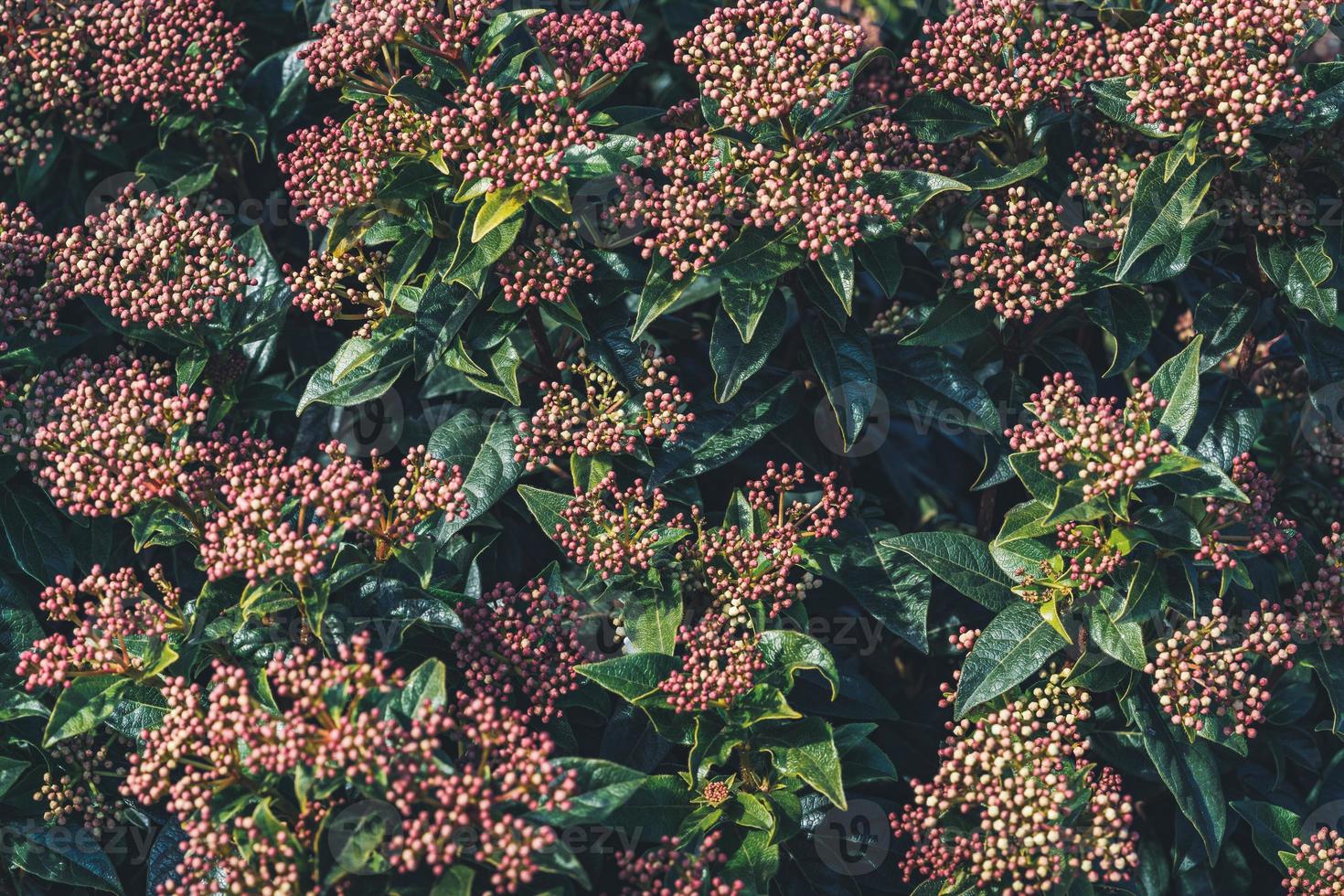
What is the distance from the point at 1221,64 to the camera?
202 inches

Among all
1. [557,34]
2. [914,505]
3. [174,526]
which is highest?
[557,34]

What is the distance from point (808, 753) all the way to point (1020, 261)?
6.83 ft

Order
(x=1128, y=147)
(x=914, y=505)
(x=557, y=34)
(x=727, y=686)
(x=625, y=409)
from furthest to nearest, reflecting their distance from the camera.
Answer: (x=914, y=505), (x=1128, y=147), (x=625, y=409), (x=557, y=34), (x=727, y=686)

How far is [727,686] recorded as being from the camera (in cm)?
488

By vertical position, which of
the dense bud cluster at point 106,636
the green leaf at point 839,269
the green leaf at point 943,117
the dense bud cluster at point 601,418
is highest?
the green leaf at point 943,117

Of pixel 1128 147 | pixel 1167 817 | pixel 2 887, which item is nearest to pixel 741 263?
pixel 1128 147

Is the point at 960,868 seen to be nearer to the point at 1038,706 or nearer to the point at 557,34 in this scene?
the point at 1038,706

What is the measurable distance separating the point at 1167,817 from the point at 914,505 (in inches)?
69.8

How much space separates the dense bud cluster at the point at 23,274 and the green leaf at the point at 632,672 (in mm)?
2694

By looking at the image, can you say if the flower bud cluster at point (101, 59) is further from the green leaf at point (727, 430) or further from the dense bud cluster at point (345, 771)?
the dense bud cluster at point (345, 771)

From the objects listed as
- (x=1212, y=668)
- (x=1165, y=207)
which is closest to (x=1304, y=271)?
(x=1165, y=207)

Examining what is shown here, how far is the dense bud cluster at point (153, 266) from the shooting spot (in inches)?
220

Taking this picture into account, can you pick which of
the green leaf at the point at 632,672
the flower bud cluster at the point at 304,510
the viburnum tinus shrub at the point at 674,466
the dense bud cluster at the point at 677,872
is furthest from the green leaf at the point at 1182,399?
the flower bud cluster at the point at 304,510

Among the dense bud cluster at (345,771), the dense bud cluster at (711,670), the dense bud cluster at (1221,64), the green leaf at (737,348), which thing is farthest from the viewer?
the green leaf at (737,348)
